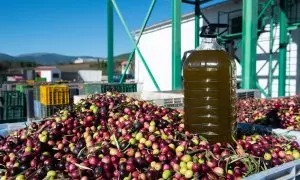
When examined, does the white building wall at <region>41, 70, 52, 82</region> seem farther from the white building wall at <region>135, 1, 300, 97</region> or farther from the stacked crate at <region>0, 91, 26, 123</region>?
the stacked crate at <region>0, 91, 26, 123</region>

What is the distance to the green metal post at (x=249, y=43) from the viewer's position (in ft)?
26.2

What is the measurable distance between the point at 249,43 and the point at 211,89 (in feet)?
20.2

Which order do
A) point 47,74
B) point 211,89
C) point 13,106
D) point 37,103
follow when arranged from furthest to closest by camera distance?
point 47,74 → point 13,106 → point 37,103 → point 211,89

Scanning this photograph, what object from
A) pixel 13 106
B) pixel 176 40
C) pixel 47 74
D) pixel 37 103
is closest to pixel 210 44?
pixel 176 40

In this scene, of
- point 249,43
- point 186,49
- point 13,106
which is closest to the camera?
point 249,43

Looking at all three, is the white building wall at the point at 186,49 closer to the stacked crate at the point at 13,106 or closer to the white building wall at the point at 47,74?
the stacked crate at the point at 13,106

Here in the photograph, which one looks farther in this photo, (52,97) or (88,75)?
(88,75)

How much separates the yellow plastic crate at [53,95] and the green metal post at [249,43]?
5.98m

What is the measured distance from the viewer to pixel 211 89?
2416 millimetres

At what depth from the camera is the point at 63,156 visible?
225 cm

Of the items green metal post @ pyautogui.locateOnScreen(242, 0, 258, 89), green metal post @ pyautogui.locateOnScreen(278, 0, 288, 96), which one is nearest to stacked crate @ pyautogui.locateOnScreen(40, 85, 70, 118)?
green metal post @ pyautogui.locateOnScreen(242, 0, 258, 89)

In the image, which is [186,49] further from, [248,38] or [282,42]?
[248,38]

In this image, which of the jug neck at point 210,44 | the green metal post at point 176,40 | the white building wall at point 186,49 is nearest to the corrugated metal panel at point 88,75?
the white building wall at point 186,49

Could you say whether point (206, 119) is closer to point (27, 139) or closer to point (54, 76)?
point (27, 139)
